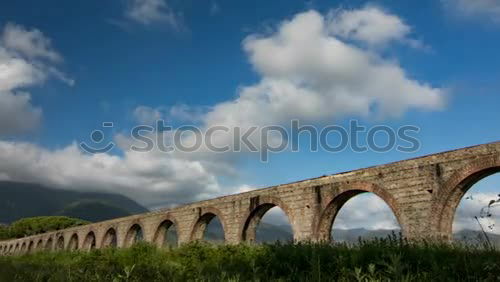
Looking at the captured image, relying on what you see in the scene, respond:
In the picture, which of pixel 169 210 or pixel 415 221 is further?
pixel 169 210

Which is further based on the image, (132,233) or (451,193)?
(132,233)

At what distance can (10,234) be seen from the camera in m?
77.2

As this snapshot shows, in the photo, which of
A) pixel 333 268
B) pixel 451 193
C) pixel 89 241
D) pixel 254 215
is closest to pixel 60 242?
pixel 89 241

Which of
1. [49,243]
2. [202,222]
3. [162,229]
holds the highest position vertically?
[202,222]

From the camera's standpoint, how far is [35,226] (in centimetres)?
7538

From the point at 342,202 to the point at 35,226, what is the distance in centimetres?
7231

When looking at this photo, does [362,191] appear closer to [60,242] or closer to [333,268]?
[333,268]

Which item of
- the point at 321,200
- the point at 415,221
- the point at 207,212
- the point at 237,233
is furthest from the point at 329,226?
the point at 207,212

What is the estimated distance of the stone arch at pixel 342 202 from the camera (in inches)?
617

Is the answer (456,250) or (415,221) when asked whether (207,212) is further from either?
(456,250)

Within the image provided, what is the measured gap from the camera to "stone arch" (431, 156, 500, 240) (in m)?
13.5

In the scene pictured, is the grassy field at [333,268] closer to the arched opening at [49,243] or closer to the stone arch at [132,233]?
the stone arch at [132,233]

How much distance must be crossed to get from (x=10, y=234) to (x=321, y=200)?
3021 inches

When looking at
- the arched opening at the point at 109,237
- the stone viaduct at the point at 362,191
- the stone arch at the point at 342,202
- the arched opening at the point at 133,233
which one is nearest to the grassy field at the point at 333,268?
the stone viaduct at the point at 362,191
